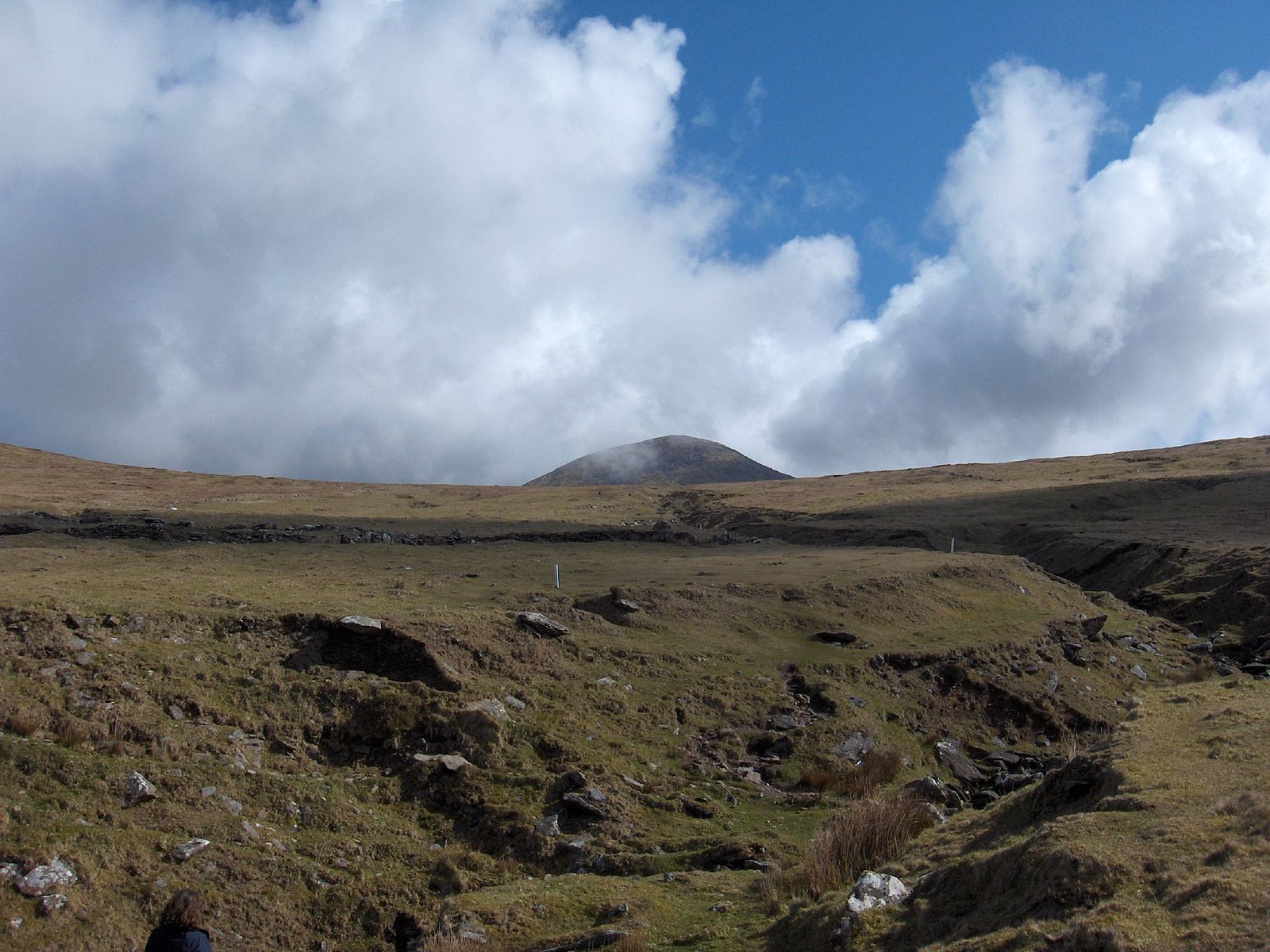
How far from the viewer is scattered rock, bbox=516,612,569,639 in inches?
836

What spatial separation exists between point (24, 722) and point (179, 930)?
297 inches

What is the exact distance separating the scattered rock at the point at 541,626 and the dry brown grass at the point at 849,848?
9667mm

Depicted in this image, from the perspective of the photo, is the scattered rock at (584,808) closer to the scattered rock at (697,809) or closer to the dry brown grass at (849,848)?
the scattered rock at (697,809)

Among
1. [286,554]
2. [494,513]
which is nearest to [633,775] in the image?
[286,554]

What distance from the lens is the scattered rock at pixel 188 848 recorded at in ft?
38.8

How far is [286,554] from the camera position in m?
32.1

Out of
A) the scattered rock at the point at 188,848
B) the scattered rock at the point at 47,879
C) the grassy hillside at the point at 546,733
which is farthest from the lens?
the scattered rock at the point at 188,848

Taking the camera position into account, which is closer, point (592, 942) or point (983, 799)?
point (592, 942)

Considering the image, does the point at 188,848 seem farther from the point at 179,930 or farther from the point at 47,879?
the point at 179,930

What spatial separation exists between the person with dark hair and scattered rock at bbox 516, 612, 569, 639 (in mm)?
13451

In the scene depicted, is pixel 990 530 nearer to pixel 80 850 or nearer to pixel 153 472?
pixel 80 850

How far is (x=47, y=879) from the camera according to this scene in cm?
1066

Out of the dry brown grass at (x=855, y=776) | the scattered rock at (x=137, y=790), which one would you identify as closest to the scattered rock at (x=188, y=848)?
the scattered rock at (x=137, y=790)

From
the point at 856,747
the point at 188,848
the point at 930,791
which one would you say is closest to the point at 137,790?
the point at 188,848
